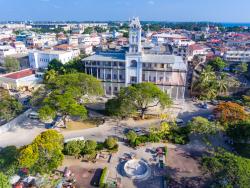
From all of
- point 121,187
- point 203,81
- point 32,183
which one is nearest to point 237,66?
point 203,81

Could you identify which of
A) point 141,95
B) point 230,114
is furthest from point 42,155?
point 230,114

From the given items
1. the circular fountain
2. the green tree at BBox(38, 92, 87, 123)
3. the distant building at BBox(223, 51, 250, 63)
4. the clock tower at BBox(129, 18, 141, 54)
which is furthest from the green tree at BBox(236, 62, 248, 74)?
the circular fountain

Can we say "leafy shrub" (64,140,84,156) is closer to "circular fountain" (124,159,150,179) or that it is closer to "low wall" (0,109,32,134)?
"circular fountain" (124,159,150,179)

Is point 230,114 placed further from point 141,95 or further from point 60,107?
point 60,107

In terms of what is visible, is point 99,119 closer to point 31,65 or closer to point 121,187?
point 121,187

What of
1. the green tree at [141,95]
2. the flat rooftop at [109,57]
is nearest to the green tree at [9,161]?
the green tree at [141,95]

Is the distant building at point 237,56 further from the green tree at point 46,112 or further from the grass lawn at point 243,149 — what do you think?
the green tree at point 46,112

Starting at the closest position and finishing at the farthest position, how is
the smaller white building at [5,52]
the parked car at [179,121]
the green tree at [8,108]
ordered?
the green tree at [8,108] → the parked car at [179,121] → the smaller white building at [5,52]

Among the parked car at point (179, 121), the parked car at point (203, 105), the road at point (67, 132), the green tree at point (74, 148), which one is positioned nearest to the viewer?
the green tree at point (74, 148)
